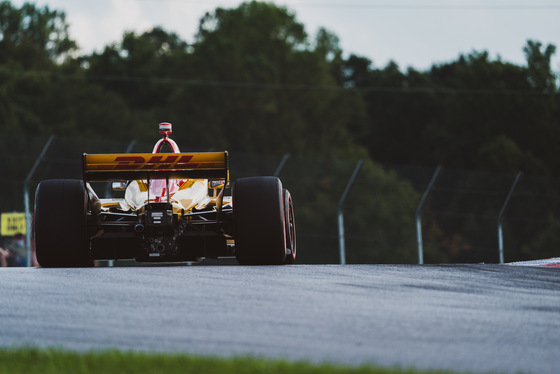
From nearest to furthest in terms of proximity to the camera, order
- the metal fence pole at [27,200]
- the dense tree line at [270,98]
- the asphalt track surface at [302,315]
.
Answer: the asphalt track surface at [302,315] → the metal fence pole at [27,200] → the dense tree line at [270,98]

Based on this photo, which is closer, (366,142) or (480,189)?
(480,189)

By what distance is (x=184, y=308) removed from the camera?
7523 mm

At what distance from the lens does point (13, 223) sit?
18.2 meters

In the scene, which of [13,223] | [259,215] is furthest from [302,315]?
[13,223]

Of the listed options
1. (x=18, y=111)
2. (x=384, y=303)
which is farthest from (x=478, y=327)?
(x=18, y=111)

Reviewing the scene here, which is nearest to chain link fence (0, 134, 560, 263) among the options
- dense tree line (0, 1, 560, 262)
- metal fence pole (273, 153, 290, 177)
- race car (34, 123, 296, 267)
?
metal fence pole (273, 153, 290, 177)

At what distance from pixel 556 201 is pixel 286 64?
5062 centimetres

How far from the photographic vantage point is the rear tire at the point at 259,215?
415 inches

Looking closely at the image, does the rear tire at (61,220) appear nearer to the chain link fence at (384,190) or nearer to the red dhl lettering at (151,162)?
the red dhl lettering at (151,162)

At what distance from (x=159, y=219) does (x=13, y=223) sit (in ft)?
26.4

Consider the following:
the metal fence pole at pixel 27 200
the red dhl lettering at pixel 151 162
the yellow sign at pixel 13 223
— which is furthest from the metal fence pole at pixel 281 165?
the red dhl lettering at pixel 151 162

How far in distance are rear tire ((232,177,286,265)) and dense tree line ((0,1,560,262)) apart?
45167mm

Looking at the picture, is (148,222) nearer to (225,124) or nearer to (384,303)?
(384,303)

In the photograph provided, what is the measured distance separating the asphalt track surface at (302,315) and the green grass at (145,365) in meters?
0.24
